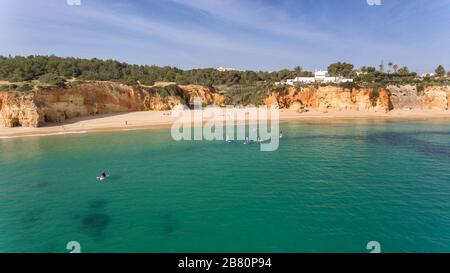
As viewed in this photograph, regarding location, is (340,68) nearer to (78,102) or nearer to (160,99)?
(160,99)

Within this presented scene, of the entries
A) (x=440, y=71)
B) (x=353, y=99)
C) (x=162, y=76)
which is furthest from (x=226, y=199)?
(x=440, y=71)

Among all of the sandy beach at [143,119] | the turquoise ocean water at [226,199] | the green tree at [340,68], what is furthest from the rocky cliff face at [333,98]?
the turquoise ocean water at [226,199]

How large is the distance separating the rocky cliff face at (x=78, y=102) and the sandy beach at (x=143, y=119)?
1546mm

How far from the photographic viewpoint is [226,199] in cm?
1527

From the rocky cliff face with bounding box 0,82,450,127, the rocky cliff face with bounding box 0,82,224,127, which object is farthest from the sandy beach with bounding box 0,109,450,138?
the rocky cliff face with bounding box 0,82,450,127

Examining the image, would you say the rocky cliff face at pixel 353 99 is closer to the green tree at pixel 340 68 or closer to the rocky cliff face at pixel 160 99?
the rocky cliff face at pixel 160 99

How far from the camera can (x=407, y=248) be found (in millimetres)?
10539

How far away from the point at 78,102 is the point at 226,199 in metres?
42.3

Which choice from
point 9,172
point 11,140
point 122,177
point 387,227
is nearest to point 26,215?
point 122,177

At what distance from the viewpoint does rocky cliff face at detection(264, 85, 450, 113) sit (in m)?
64.1

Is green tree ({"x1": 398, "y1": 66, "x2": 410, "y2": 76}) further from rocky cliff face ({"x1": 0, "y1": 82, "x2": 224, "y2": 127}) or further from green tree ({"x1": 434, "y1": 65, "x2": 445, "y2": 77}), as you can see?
rocky cliff face ({"x1": 0, "y1": 82, "x2": 224, "y2": 127})
